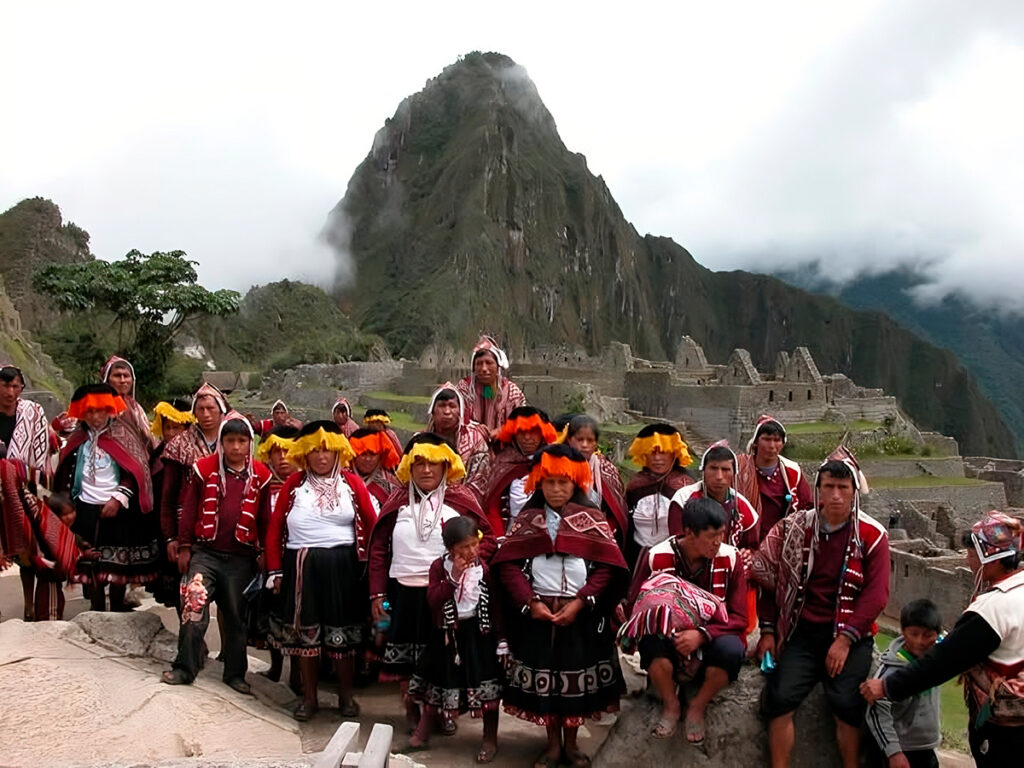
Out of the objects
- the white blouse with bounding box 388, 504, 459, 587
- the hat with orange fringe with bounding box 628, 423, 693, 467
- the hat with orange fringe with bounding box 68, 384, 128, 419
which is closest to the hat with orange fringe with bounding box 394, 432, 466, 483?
the white blouse with bounding box 388, 504, 459, 587

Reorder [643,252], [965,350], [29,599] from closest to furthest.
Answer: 1. [29,599]
2. [965,350]
3. [643,252]

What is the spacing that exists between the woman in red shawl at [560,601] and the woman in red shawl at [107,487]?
9.24ft

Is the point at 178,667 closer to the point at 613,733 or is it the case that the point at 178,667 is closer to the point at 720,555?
the point at 613,733

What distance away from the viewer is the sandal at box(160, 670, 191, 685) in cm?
449

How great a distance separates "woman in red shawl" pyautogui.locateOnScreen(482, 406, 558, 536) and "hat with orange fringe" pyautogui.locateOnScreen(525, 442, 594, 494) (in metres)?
0.79

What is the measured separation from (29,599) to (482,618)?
353 centimetres

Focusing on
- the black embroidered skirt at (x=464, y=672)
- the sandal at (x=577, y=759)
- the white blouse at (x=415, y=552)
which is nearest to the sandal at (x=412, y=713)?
the black embroidered skirt at (x=464, y=672)

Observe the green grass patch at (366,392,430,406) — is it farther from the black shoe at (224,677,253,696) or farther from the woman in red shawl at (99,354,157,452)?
the black shoe at (224,677,253,696)

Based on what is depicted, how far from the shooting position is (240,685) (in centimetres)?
468

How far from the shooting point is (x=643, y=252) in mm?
158125

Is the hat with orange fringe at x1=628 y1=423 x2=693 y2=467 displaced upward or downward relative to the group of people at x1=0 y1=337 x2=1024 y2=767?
upward

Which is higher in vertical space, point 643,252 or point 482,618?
point 643,252

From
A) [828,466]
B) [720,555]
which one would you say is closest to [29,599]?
[720,555]

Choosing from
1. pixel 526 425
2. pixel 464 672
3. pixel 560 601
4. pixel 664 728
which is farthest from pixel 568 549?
pixel 526 425
